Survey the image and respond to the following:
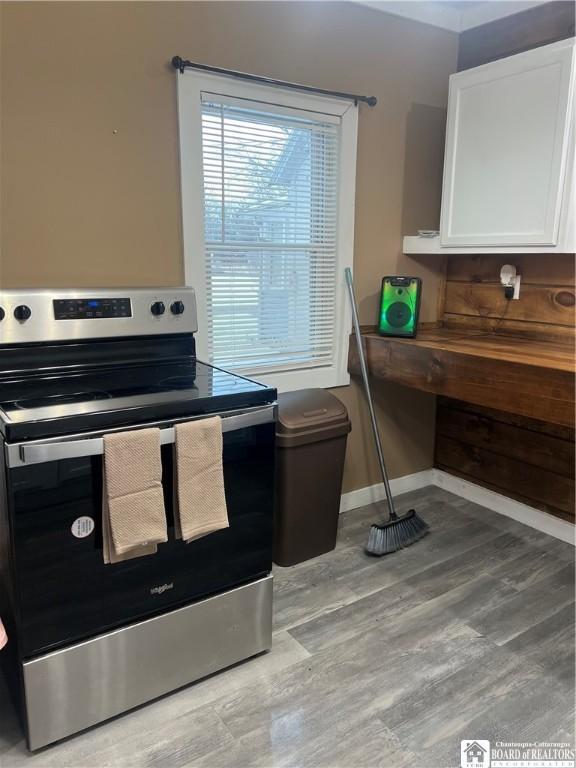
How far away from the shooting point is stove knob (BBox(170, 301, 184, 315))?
199 cm

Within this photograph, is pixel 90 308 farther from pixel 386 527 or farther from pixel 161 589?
pixel 386 527

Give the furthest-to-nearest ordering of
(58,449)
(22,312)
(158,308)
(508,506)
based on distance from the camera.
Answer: (508,506) < (158,308) < (22,312) < (58,449)

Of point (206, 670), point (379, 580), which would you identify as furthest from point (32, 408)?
point (379, 580)

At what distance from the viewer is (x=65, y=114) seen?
1876 millimetres

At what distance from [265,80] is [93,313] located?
3.99 feet

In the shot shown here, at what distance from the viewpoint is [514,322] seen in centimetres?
274

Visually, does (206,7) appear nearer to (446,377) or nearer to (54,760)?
(446,377)

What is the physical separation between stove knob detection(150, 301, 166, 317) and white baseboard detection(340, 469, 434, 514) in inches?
57.2

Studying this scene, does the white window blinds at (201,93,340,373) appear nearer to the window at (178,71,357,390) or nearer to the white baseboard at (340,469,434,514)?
the window at (178,71,357,390)

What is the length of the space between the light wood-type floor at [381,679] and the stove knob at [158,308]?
1200 mm

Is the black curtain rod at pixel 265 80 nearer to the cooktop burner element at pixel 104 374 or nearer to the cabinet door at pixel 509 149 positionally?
the cabinet door at pixel 509 149

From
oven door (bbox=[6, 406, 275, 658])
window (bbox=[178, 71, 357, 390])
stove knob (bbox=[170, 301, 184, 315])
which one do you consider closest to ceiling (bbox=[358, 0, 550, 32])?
window (bbox=[178, 71, 357, 390])

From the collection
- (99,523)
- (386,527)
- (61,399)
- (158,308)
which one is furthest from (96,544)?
(386,527)

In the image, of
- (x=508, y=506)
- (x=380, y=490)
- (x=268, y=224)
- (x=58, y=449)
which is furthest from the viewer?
(x=380, y=490)
